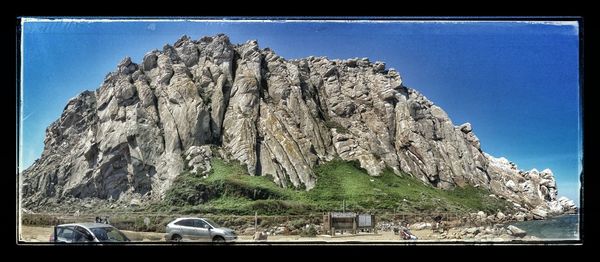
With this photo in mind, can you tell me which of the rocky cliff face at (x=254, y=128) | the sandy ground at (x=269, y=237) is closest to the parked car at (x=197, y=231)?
the sandy ground at (x=269, y=237)

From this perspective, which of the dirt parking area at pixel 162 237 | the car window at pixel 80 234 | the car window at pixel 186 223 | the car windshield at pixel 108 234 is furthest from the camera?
the car window at pixel 186 223

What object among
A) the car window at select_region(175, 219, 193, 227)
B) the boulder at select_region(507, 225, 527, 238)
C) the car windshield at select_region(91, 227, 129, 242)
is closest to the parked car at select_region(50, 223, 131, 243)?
the car windshield at select_region(91, 227, 129, 242)

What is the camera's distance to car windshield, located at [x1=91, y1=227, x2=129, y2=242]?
976 centimetres

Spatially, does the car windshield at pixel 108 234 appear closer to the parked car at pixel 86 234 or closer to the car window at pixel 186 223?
the parked car at pixel 86 234

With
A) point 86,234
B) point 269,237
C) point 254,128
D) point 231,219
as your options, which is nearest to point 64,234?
point 86,234

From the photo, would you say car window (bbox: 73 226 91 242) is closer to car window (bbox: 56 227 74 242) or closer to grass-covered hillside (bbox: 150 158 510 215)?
car window (bbox: 56 227 74 242)

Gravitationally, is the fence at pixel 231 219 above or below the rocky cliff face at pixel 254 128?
below

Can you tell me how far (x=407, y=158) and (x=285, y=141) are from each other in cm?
571

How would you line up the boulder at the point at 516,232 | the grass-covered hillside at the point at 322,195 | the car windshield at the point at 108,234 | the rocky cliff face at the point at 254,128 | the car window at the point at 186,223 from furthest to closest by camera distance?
the rocky cliff face at the point at 254,128 < the grass-covered hillside at the point at 322,195 < the boulder at the point at 516,232 < the car window at the point at 186,223 < the car windshield at the point at 108,234

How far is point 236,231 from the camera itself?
11.7 m

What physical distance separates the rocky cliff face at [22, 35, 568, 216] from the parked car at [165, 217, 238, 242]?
707 cm

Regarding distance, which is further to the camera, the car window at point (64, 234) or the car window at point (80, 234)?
the car window at point (64, 234)

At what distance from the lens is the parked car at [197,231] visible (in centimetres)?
1115
